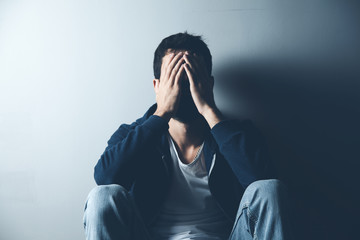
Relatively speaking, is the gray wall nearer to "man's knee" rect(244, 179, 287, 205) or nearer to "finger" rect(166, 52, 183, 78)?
"finger" rect(166, 52, 183, 78)

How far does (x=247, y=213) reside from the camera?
77 centimetres

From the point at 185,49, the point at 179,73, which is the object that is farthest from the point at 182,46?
the point at 179,73

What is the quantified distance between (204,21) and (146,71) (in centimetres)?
32

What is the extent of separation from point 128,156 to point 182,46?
467 millimetres

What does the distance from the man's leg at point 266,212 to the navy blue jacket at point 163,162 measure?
13 cm

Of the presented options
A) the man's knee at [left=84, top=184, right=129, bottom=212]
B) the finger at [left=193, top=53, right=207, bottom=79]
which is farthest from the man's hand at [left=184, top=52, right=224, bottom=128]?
the man's knee at [left=84, top=184, right=129, bottom=212]

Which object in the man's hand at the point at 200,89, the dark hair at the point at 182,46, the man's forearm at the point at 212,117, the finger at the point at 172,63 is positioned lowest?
the man's forearm at the point at 212,117

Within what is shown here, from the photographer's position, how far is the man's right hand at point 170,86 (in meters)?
1.01

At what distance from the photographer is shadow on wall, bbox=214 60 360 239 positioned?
1177 mm

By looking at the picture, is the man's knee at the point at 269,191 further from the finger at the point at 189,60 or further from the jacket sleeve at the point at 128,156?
the finger at the point at 189,60

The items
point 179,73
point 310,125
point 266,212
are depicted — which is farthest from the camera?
point 310,125

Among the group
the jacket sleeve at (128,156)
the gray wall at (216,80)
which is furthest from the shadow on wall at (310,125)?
the jacket sleeve at (128,156)

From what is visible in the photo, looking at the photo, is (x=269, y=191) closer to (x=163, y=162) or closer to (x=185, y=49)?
(x=163, y=162)

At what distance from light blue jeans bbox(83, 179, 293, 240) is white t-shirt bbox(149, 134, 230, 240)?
0.22 metres
